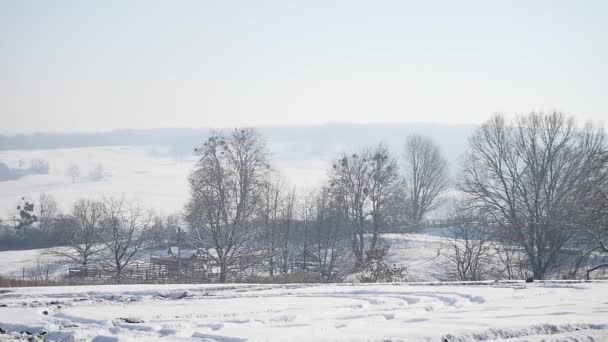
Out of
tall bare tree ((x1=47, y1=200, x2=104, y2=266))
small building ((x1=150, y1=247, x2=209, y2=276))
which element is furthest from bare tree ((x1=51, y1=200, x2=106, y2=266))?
small building ((x1=150, y1=247, x2=209, y2=276))

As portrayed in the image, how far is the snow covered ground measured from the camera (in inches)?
408

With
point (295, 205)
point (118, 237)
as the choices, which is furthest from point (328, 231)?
point (118, 237)

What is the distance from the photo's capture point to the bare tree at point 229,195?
37.7m

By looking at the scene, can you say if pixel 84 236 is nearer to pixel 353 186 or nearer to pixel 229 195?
pixel 229 195

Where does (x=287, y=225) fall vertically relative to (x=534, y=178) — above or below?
below

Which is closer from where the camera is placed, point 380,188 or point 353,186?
point 380,188

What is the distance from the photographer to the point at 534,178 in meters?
40.3

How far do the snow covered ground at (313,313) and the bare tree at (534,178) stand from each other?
60.5ft

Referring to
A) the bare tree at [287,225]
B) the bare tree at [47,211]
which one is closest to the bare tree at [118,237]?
the bare tree at [287,225]

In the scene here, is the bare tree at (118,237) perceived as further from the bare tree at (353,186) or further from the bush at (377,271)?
the bare tree at (353,186)

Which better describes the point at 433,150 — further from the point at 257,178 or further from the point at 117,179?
the point at 117,179

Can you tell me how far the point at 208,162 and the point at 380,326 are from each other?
28687 mm

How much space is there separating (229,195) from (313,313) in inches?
1016

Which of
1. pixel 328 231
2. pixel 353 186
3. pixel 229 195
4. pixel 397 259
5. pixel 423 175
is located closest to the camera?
pixel 229 195
